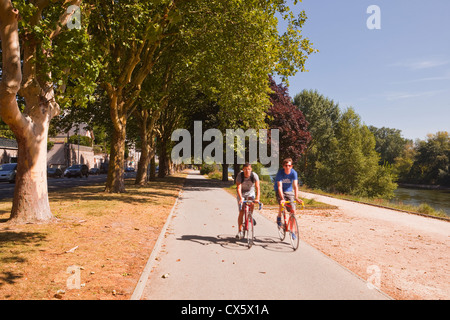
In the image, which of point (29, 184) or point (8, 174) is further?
point (8, 174)

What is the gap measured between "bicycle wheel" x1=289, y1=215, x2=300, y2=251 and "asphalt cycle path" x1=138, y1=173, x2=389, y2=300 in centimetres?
15

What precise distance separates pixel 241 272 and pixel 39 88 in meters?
6.99

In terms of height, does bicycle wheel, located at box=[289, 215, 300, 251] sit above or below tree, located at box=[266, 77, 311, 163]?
below

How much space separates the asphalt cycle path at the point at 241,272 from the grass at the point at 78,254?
1.42ft

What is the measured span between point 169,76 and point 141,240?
1774 cm

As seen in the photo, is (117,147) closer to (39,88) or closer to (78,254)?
(39,88)

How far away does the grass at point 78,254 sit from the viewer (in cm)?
461

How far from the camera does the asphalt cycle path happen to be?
4.64 meters

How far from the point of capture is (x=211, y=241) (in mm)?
7977

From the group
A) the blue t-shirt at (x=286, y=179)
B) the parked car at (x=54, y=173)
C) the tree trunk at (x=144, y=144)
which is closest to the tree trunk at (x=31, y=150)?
the blue t-shirt at (x=286, y=179)

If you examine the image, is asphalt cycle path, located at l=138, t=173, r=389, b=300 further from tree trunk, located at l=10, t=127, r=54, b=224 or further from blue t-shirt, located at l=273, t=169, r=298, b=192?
tree trunk, located at l=10, t=127, r=54, b=224

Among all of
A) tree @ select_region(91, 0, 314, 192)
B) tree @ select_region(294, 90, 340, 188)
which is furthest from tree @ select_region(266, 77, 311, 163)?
tree @ select_region(294, 90, 340, 188)

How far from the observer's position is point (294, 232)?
24.7ft

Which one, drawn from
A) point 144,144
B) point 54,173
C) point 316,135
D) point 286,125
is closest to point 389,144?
point 316,135
